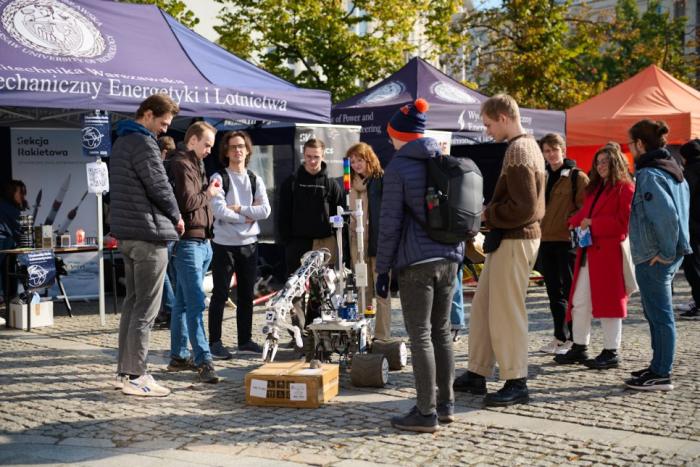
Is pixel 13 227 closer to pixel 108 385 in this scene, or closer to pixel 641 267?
pixel 108 385

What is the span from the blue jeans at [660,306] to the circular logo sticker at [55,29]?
609 centimetres

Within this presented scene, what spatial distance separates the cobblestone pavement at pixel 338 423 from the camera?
15.0 ft

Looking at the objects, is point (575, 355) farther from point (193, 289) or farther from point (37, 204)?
point (37, 204)

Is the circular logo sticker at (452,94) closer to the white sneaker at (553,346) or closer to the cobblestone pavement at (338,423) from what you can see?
the white sneaker at (553,346)

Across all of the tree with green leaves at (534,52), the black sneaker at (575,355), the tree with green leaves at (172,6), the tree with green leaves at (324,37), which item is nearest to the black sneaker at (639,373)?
the black sneaker at (575,355)

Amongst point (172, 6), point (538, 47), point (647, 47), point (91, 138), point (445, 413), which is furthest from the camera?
point (647, 47)

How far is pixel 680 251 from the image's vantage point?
5.99 meters

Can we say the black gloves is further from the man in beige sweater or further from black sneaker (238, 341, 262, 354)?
black sneaker (238, 341, 262, 354)

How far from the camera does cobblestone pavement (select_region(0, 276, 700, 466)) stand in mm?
4582

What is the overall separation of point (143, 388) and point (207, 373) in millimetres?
606

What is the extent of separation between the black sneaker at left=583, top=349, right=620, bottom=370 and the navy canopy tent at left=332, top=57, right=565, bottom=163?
547cm

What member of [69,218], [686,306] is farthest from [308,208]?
[69,218]

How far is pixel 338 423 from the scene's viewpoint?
525 centimetres

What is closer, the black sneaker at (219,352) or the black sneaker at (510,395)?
the black sneaker at (510,395)
